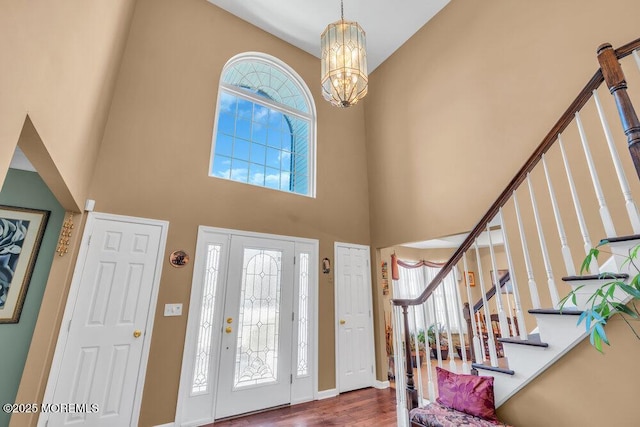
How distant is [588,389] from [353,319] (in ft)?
9.77

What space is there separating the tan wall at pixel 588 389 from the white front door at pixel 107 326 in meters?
3.46

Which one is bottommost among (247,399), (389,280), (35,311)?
(247,399)

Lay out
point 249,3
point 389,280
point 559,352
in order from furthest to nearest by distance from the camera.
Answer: point 389,280 → point 249,3 → point 559,352

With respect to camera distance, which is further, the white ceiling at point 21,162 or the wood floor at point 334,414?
the wood floor at point 334,414

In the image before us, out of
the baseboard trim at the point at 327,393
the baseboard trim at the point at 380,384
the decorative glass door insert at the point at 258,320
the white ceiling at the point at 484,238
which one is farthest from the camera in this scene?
the baseboard trim at the point at 380,384

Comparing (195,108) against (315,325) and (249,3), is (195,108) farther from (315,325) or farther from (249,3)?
(315,325)

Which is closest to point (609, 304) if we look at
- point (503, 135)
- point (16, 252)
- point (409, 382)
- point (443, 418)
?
point (443, 418)

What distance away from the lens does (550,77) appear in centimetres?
301

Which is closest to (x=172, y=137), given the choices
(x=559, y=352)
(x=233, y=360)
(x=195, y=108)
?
(x=195, y=108)

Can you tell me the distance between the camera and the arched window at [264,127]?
4.18 meters

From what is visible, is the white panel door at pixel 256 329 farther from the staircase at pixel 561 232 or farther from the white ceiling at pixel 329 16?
the white ceiling at pixel 329 16

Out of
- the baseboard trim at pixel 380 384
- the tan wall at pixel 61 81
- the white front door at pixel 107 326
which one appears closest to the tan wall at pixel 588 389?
the baseboard trim at pixel 380 384

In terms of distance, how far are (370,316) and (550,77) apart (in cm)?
381

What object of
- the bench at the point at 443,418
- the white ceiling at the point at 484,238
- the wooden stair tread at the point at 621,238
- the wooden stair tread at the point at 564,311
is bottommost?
the bench at the point at 443,418
